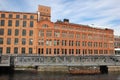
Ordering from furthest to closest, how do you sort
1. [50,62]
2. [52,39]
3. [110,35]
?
[110,35] → [52,39] → [50,62]

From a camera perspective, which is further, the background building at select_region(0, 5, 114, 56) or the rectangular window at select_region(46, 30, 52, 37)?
the rectangular window at select_region(46, 30, 52, 37)

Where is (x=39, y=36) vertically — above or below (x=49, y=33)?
below

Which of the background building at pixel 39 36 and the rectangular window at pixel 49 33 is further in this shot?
the rectangular window at pixel 49 33

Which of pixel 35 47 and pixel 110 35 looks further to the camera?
pixel 110 35

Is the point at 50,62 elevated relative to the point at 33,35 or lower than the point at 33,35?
lower

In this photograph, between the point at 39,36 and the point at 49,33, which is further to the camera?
the point at 49,33

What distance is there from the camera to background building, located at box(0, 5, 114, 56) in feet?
249

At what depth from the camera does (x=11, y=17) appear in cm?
7719

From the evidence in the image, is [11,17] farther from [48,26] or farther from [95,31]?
[95,31]

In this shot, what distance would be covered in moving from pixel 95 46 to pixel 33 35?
32.9m

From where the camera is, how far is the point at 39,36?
79125 millimetres

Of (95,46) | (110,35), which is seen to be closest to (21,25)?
(95,46)

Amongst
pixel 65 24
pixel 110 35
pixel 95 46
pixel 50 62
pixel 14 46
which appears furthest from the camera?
pixel 110 35

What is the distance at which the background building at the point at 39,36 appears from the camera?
7581 cm
